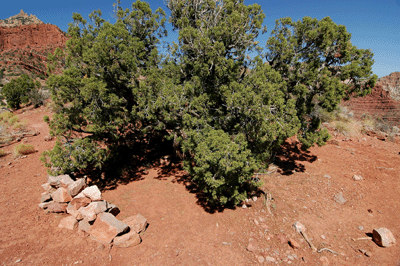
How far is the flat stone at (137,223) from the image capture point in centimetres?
609

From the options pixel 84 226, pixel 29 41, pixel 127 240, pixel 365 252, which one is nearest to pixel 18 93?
pixel 84 226

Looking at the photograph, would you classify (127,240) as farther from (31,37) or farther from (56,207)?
(31,37)

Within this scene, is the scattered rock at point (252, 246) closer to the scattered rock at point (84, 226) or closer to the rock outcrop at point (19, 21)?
the scattered rock at point (84, 226)

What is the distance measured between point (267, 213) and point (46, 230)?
7.17 metres

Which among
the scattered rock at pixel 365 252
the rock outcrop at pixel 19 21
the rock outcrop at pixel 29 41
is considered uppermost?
the rock outcrop at pixel 19 21

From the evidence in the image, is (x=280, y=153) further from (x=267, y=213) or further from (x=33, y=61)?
(x=33, y=61)

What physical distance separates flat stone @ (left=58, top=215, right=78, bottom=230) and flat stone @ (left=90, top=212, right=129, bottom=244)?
752 millimetres

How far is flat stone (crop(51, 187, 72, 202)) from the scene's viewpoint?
6.55 meters

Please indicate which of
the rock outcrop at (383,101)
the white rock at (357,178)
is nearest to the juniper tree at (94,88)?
the white rock at (357,178)

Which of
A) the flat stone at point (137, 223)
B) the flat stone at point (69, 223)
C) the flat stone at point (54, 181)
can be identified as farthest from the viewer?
the flat stone at point (54, 181)

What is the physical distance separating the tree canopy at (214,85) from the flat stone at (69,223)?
1825 mm

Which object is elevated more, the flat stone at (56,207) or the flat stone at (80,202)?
the flat stone at (80,202)

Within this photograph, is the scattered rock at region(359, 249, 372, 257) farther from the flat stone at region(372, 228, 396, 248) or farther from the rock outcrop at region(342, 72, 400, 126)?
the rock outcrop at region(342, 72, 400, 126)

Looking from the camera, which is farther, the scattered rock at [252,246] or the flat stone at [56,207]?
the flat stone at [56,207]
